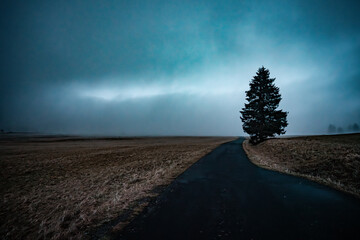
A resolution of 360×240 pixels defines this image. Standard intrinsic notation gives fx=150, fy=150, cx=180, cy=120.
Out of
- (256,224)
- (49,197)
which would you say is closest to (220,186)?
(256,224)

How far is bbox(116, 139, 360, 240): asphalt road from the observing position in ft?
14.2

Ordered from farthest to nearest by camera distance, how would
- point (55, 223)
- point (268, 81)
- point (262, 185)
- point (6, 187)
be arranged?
point (268, 81), point (6, 187), point (262, 185), point (55, 223)

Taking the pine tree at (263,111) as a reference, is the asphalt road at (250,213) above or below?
below

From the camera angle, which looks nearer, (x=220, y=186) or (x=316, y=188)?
(x=316, y=188)

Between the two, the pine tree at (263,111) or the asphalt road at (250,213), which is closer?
the asphalt road at (250,213)

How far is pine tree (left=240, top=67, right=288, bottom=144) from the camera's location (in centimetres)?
2852

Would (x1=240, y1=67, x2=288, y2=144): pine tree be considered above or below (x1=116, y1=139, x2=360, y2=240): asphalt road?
above

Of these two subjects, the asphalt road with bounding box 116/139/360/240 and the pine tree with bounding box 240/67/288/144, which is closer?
the asphalt road with bounding box 116/139/360/240

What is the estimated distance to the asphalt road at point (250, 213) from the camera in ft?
14.2

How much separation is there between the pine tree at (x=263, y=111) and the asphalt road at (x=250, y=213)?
22.3 m

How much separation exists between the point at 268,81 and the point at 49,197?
3557cm

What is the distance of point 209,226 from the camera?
474 centimetres

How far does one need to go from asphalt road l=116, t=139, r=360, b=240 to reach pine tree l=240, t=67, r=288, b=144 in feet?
73.2

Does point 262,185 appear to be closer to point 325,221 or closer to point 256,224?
point 325,221
